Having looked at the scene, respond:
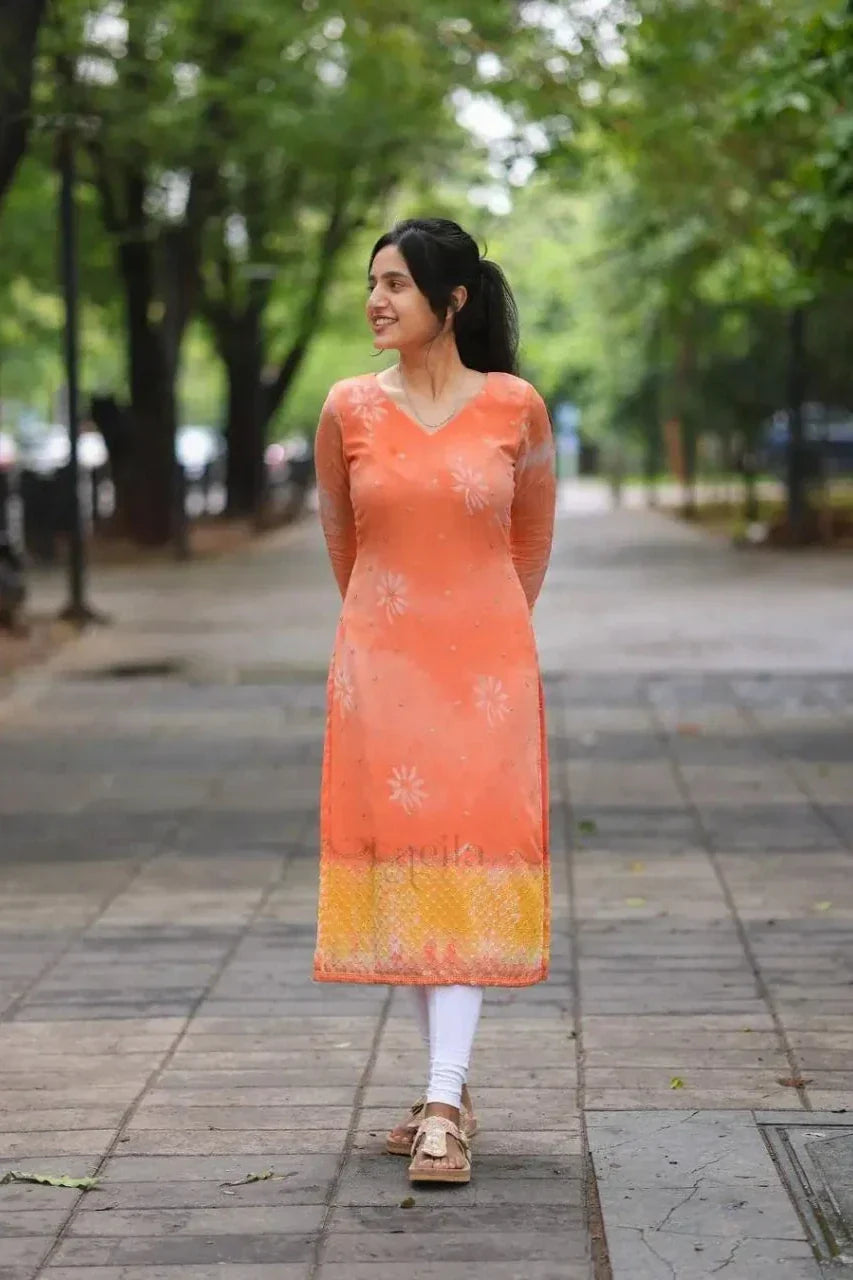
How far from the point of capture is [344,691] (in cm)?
477

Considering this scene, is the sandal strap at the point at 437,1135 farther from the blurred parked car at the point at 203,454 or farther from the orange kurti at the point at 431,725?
the blurred parked car at the point at 203,454

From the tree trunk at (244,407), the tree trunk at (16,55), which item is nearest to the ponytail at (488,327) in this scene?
the tree trunk at (16,55)

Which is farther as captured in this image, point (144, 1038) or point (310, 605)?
point (310, 605)

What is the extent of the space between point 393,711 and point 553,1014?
1.67 meters

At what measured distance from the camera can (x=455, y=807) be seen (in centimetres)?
474

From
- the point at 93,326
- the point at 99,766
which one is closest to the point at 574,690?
the point at 99,766

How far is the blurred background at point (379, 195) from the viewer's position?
17859mm

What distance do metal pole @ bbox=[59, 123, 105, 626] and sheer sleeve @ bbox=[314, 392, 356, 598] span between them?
1348 centimetres

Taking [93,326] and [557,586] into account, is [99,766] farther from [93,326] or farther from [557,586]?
[93,326]

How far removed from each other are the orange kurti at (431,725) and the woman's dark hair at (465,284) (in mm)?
207

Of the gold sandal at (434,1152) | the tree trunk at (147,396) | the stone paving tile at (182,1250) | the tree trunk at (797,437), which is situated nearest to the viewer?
the stone paving tile at (182,1250)

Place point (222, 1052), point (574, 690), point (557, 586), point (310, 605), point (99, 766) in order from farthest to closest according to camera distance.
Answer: point (557, 586), point (310, 605), point (574, 690), point (99, 766), point (222, 1052)

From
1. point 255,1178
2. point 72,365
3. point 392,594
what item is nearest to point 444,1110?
point 255,1178

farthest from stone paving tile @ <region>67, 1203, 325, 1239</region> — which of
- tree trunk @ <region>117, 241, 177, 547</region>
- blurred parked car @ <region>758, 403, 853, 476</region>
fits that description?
blurred parked car @ <region>758, 403, 853, 476</region>
